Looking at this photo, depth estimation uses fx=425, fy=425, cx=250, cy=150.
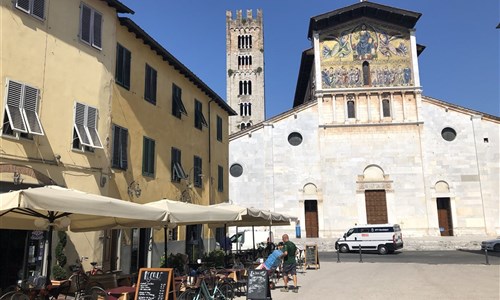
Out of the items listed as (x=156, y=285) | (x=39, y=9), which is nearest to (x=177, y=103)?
(x=39, y=9)

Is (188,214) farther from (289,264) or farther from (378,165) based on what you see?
(378,165)

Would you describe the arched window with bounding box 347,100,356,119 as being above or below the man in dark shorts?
above

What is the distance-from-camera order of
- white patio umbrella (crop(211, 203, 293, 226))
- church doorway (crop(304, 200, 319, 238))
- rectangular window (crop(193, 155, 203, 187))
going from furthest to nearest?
1. church doorway (crop(304, 200, 319, 238))
2. rectangular window (crop(193, 155, 203, 187))
3. white patio umbrella (crop(211, 203, 293, 226))

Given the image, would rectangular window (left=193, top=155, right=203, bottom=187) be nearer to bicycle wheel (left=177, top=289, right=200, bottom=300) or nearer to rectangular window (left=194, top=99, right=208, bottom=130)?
rectangular window (left=194, top=99, right=208, bottom=130)

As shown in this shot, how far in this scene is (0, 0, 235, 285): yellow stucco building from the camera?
33.2 feet

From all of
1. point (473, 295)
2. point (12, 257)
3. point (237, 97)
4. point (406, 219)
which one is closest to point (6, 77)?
point (12, 257)

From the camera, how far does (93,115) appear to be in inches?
489

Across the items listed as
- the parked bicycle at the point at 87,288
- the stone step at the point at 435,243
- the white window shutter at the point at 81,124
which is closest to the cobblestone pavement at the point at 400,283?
the parked bicycle at the point at 87,288

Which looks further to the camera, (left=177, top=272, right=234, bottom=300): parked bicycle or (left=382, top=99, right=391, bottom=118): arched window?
(left=382, top=99, right=391, bottom=118): arched window

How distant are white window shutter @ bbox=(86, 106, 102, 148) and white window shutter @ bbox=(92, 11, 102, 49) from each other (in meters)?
2.01

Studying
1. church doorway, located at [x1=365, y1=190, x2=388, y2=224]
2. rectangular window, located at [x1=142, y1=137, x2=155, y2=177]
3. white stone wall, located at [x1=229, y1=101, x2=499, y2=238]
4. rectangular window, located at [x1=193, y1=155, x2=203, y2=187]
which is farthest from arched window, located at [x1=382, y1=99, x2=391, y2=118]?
rectangular window, located at [x1=142, y1=137, x2=155, y2=177]

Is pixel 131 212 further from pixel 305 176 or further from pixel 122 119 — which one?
pixel 305 176

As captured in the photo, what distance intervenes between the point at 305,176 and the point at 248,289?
2776 cm

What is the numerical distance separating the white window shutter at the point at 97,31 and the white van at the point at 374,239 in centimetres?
1978
